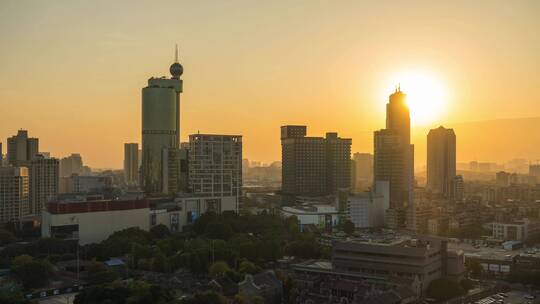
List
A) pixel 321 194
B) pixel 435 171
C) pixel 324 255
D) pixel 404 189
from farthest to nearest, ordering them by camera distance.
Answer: pixel 435 171, pixel 321 194, pixel 404 189, pixel 324 255

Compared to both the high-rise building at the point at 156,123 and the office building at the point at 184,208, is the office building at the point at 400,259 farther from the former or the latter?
the high-rise building at the point at 156,123

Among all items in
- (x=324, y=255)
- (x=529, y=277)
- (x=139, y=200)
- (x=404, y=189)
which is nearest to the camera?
(x=529, y=277)

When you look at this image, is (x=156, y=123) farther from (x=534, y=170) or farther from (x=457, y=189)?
(x=534, y=170)

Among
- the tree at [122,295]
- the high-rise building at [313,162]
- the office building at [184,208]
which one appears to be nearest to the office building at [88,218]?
the office building at [184,208]

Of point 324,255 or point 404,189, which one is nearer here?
point 324,255

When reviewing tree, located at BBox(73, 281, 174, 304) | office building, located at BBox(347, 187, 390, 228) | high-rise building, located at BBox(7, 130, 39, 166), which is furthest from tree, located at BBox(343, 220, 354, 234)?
high-rise building, located at BBox(7, 130, 39, 166)

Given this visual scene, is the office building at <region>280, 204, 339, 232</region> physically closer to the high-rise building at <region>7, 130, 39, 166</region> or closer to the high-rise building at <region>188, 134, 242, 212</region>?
the high-rise building at <region>188, 134, 242, 212</region>

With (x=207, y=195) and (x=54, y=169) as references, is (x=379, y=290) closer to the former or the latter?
(x=207, y=195)

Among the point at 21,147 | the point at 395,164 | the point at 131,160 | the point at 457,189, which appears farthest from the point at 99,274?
the point at 131,160

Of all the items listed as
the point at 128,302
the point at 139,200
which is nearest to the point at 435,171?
the point at 139,200
